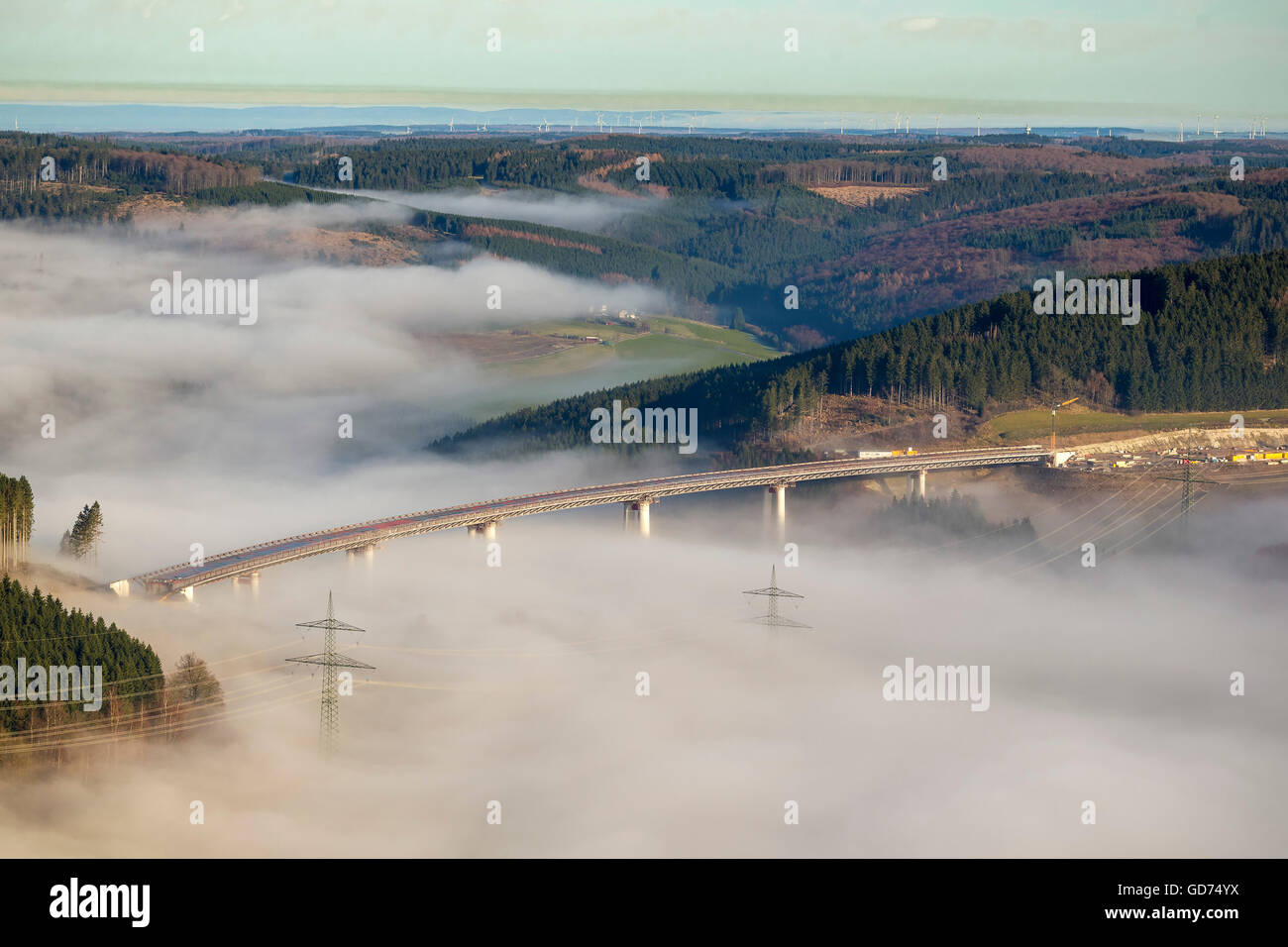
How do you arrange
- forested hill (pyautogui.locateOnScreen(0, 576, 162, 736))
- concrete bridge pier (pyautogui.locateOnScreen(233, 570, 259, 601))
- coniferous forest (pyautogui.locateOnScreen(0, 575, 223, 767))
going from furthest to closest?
1. concrete bridge pier (pyautogui.locateOnScreen(233, 570, 259, 601))
2. forested hill (pyautogui.locateOnScreen(0, 576, 162, 736))
3. coniferous forest (pyautogui.locateOnScreen(0, 575, 223, 767))

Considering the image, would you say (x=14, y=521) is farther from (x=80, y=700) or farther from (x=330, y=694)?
(x=330, y=694)

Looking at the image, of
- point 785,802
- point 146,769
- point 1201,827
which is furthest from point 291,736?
point 1201,827

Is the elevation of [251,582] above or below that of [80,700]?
above

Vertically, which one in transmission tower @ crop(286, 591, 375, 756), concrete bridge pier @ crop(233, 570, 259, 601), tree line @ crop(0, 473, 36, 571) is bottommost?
transmission tower @ crop(286, 591, 375, 756)

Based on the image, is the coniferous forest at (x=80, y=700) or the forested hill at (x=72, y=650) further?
the forested hill at (x=72, y=650)

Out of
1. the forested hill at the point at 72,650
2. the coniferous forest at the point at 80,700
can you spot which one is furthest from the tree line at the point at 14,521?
the forested hill at the point at 72,650

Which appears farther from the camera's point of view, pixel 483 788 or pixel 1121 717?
pixel 1121 717

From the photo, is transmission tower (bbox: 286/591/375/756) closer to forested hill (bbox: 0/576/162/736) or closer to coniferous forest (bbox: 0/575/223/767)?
coniferous forest (bbox: 0/575/223/767)

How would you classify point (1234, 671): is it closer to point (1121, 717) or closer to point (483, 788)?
point (1121, 717)

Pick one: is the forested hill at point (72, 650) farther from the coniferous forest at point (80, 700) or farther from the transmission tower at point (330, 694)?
the transmission tower at point (330, 694)

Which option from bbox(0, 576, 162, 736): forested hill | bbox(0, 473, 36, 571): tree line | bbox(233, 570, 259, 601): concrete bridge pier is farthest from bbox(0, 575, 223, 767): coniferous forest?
bbox(233, 570, 259, 601): concrete bridge pier

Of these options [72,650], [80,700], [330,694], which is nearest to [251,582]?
[330,694]
